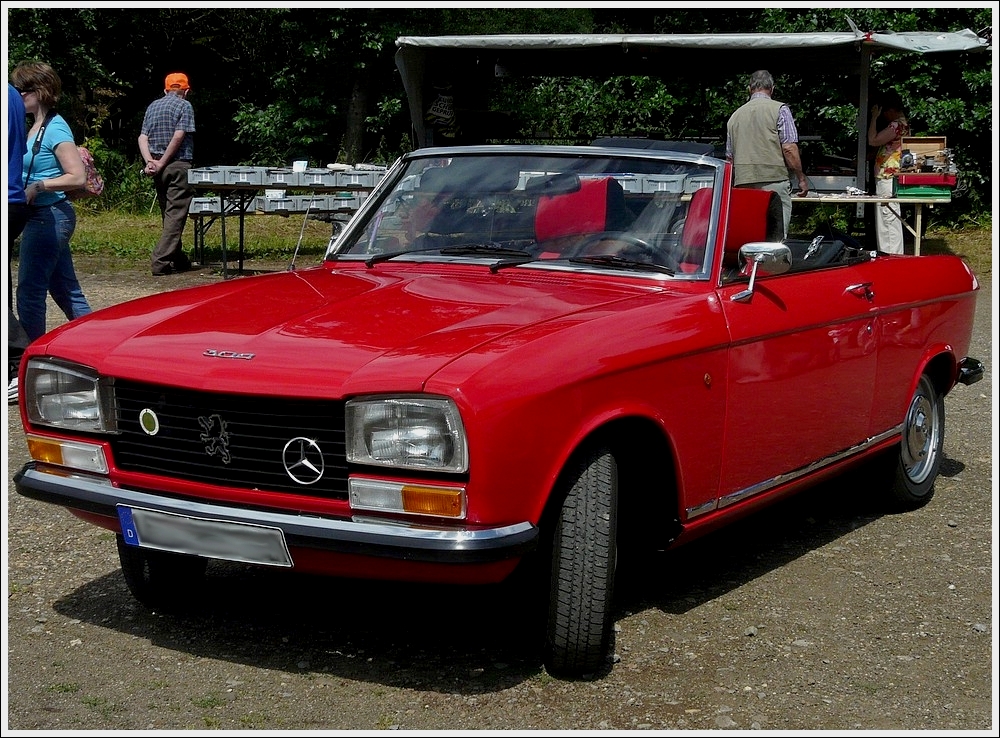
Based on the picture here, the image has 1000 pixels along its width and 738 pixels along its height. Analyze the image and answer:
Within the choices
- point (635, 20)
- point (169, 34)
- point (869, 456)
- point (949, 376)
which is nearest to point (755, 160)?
point (949, 376)

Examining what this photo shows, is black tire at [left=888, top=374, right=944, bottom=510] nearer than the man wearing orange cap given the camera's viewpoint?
Yes

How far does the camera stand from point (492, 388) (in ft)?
11.1

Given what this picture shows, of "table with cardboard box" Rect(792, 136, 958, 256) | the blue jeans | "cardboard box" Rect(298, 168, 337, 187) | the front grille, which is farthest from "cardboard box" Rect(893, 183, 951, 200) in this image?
the front grille

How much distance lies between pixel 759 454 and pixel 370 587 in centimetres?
146

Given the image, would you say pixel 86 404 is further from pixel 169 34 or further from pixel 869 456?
pixel 169 34

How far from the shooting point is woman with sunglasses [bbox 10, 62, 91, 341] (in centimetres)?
783

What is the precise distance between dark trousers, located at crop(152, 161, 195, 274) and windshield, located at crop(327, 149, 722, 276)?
906cm

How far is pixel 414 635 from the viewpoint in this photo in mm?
4203

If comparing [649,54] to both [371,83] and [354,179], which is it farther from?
[371,83]

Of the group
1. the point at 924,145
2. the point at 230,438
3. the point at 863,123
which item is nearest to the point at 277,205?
the point at 863,123

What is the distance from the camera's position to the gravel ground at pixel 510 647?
142 inches

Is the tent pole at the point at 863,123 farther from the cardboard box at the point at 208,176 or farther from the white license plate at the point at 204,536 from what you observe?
the white license plate at the point at 204,536

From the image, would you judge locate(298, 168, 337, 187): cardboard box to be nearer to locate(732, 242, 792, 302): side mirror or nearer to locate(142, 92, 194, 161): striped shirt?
locate(142, 92, 194, 161): striped shirt

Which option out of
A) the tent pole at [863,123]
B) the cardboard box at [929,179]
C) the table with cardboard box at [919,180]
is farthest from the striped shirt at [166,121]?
the cardboard box at [929,179]
